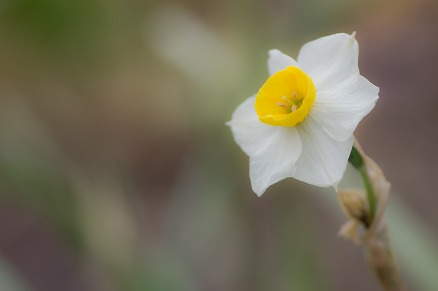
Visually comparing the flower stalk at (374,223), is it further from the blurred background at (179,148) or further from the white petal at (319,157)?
the blurred background at (179,148)

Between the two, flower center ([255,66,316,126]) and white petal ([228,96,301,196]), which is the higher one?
flower center ([255,66,316,126])

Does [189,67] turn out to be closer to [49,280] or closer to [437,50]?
[49,280]

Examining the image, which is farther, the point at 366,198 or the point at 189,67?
the point at 189,67

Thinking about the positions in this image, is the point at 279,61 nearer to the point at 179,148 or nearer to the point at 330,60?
the point at 330,60

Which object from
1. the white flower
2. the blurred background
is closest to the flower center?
the white flower

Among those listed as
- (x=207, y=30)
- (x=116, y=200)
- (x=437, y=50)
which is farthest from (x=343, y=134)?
(x=437, y=50)

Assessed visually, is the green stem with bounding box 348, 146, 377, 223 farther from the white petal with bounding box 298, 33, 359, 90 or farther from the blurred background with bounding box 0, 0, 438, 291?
the blurred background with bounding box 0, 0, 438, 291

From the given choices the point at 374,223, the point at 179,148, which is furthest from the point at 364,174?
the point at 179,148
